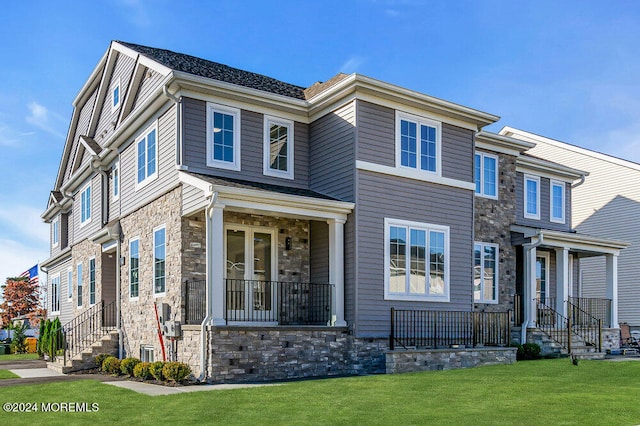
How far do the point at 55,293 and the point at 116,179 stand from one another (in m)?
10.6

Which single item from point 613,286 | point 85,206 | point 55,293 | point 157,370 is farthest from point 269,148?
point 55,293

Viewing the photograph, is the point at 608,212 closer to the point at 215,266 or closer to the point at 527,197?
the point at 527,197

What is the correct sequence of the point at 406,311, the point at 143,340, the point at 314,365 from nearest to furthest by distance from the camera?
the point at 314,365, the point at 406,311, the point at 143,340

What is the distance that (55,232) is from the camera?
95.6 ft

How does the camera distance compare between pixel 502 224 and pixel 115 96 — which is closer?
pixel 502 224

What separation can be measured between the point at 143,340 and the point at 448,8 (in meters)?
10.9

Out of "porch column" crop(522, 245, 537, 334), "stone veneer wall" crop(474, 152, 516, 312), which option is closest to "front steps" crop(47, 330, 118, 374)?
"stone veneer wall" crop(474, 152, 516, 312)

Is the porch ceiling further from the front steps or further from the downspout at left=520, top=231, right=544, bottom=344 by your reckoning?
the front steps

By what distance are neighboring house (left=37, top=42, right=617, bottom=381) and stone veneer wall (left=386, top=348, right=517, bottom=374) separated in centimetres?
58

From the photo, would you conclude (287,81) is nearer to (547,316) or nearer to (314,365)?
(314,365)

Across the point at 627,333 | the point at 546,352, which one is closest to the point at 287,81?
the point at 546,352

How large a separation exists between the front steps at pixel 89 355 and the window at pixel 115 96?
7.10m

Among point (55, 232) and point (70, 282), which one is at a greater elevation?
point (55, 232)

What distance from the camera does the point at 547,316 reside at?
20719 millimetres
